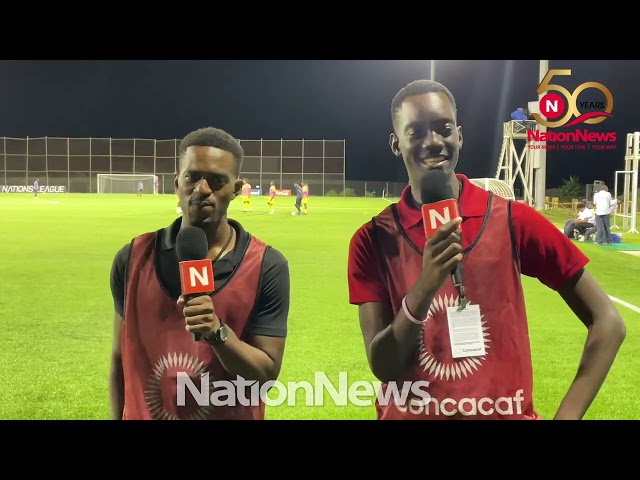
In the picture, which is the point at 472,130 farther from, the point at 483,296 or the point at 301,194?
the point at 301,194

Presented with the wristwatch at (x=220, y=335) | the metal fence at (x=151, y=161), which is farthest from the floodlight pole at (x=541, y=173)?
the wristwatch at (x=220, y=335)

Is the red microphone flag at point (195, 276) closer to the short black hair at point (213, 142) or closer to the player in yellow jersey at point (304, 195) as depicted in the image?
the short black hair at point (213, 142)

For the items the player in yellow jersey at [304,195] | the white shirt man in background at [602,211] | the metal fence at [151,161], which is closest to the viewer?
the metal fence at [151,161]

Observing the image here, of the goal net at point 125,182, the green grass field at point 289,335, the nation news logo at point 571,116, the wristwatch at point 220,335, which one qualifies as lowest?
the green grass field at point 289,335

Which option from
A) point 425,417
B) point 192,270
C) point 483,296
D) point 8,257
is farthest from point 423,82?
point 8,257

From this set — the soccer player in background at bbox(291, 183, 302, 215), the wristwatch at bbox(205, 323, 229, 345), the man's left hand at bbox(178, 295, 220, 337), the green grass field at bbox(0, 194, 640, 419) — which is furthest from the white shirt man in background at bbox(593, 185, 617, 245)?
the man's left hand at bbox(178, 295, 220, 337)

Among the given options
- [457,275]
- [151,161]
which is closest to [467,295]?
[457,275]

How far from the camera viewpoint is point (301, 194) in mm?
7219

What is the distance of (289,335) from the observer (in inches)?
145

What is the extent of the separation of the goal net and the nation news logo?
9.95ft

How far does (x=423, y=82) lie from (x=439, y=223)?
0.78 m

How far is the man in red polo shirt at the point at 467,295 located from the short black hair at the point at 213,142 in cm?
68

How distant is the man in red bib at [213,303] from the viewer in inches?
109

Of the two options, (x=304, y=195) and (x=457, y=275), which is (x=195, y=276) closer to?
(x=457, y=275)
